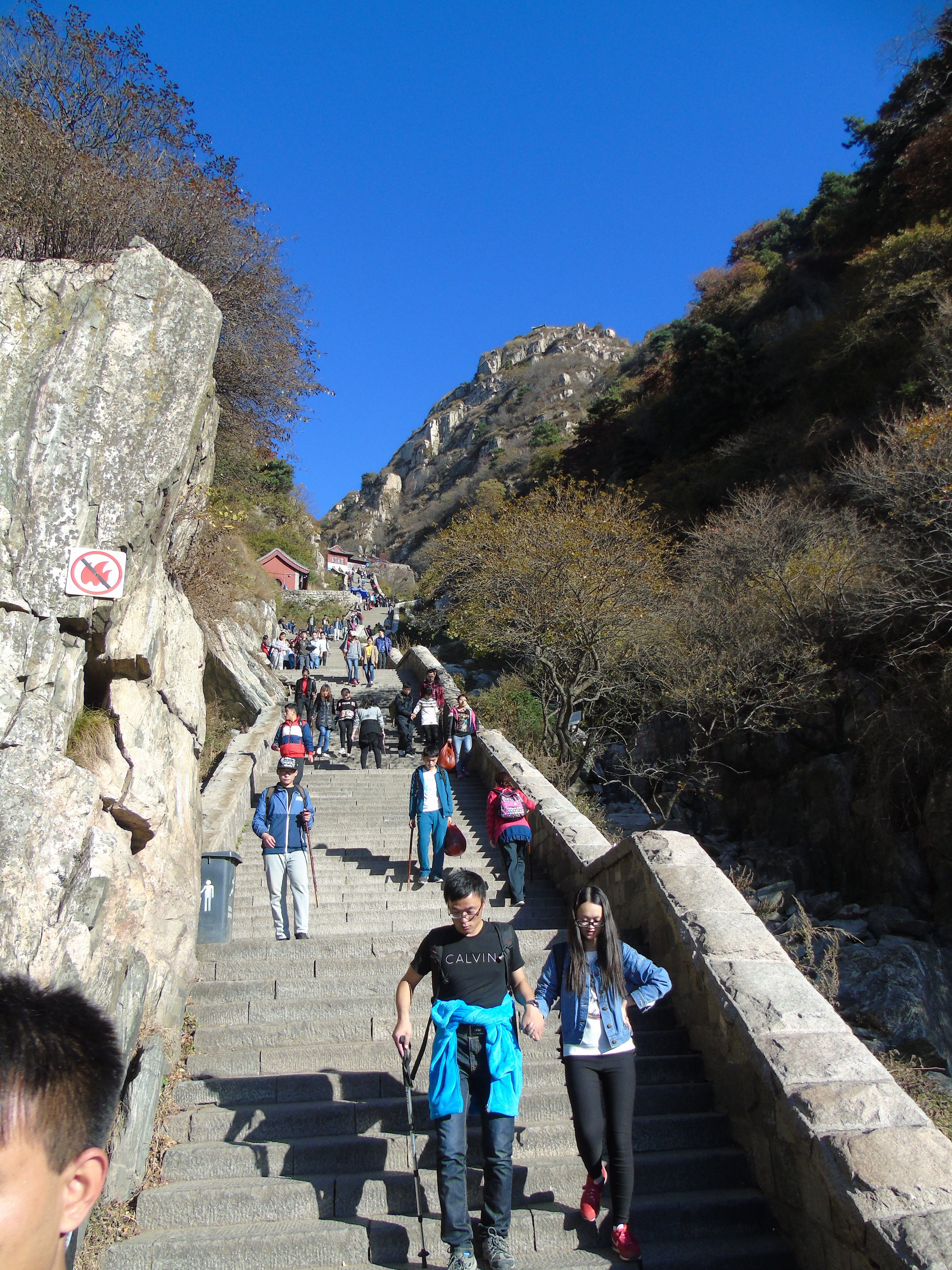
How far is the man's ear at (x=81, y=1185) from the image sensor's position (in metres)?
1.27

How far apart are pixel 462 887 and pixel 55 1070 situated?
107 inches

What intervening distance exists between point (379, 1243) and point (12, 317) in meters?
7.23

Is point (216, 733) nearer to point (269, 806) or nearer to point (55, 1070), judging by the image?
point (269, 806)

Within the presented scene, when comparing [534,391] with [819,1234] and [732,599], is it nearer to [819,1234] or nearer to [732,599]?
[732,599]

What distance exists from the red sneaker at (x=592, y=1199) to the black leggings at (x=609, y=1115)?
0.10 meters

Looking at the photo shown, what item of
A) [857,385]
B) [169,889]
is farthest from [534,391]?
[169,889]

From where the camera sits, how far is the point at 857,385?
25.1 m

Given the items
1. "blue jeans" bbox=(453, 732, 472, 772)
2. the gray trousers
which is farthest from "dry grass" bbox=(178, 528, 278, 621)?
"blue jeans" bbox=(453, 732, 472, 772)

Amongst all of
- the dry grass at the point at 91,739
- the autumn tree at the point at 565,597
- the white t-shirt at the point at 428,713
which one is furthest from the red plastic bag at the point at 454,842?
the autumn tree at the point at 565,597

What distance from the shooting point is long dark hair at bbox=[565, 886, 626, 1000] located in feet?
12.6

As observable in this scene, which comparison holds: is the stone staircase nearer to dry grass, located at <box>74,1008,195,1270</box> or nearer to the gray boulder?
dry grass, located at <box>74,1008,195,1270</box>

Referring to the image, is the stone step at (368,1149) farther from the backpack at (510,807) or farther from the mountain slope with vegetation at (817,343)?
the mountain slope with vegetation at (817,343)

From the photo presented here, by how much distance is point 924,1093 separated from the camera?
16.4 feet

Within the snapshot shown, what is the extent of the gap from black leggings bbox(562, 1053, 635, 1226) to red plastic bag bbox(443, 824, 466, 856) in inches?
161
